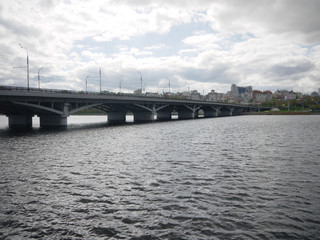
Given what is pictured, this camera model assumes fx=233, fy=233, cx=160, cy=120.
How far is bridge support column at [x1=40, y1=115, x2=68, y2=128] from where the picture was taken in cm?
6106

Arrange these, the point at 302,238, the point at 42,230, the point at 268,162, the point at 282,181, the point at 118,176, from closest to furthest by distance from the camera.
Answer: the point at 302,238, the point at 42,230, the point at 282,181, the point at 118,176, the point at 268,162

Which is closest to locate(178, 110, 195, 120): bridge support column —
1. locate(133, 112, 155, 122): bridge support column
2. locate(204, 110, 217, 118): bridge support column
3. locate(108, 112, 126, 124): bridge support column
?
locate(204, 110, 217, 118): bridge support column

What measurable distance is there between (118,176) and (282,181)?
10.1m

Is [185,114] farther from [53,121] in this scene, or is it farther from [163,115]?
[53,121]

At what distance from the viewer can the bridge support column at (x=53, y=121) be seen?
61062 millimetres

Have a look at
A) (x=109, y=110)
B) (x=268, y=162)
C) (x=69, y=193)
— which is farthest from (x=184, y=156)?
(x=109, y=110)

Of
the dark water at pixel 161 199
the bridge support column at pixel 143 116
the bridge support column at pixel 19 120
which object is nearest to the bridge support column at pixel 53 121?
the bridge support column at pixel 19 120

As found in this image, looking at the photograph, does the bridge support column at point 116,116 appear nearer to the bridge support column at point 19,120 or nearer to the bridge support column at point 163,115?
the bridge support column at point 163,115

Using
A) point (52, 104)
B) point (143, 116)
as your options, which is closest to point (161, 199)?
point (52, 104)

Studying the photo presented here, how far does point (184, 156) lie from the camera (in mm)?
21844

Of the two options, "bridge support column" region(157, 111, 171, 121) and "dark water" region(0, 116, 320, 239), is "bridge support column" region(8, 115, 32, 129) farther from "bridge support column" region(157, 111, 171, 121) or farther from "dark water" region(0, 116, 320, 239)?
"bridge support column" region(157, 111, 171, 121)

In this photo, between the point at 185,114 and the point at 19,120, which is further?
the point at 185,114

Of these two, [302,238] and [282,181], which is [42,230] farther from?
[282,181]

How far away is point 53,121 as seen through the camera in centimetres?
6244
